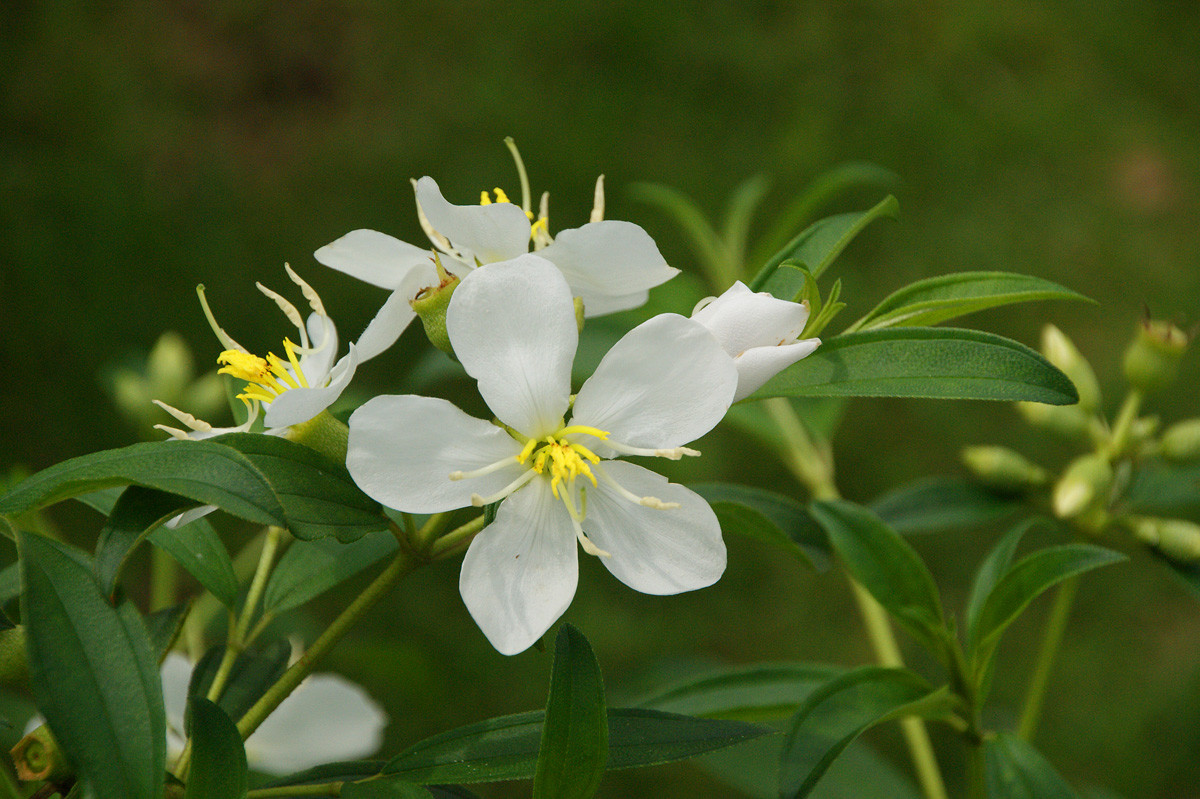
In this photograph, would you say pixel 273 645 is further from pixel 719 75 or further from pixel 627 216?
pixel 719 75

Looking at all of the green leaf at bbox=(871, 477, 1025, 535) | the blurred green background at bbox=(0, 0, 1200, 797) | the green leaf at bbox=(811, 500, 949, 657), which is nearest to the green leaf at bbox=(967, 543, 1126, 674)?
the green leaf at bbox=(811, 500, 949, 657)

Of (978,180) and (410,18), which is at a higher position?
(410,18)

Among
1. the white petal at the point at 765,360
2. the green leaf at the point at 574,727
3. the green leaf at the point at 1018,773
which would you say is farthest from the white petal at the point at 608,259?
the green leaf at the point at 1018,773

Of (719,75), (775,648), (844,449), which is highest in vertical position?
(719,75)

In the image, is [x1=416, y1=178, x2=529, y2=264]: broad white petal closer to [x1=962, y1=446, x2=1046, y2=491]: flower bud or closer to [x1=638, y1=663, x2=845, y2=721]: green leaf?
[x1=638, y1=663, x2=845, y2=721]: green leaf

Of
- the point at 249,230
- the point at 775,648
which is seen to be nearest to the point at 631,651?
the point at 775,648

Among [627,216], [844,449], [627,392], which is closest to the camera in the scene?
[627,392]

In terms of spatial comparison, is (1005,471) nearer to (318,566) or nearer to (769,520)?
(769,520)

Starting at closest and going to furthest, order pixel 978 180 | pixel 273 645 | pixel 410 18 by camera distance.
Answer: pixel 273 645 < pixel 978 180 < pixel 410 18
